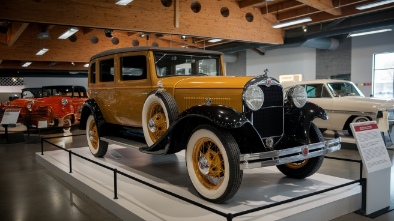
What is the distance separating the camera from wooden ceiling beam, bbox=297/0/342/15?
8.48 m

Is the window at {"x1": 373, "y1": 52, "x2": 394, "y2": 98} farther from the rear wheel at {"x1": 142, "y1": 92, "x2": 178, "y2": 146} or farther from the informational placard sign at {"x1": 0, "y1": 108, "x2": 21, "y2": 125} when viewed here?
the informational placard sign at {"x1": 0, "y1": 108, "x2": 21, "y2": 125}

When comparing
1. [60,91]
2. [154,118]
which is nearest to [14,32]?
[60,91]

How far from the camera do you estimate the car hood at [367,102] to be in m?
7.06

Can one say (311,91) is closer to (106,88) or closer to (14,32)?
(106,88)

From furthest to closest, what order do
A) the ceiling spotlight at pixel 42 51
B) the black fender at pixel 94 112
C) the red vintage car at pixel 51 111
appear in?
the ceiling spotlight at pixel 42 51
the red vintage car at pixel 51 111
the black fender at pixel 94 112

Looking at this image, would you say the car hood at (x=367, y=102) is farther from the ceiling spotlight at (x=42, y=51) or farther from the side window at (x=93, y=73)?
the ceiling spotlight at (x=42, y=51)

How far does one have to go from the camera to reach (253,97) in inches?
129

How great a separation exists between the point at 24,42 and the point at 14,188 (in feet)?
30.2

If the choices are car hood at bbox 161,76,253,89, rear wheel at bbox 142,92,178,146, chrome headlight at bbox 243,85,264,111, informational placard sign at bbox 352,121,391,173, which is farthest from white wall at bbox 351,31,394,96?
rear wheel at bbox 142,92,178,146

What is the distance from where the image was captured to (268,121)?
140 inches

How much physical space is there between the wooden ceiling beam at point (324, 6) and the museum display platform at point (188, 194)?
18.3 ft

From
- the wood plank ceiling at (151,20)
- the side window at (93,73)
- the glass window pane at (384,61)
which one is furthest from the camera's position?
the glass window pane at (384,61)

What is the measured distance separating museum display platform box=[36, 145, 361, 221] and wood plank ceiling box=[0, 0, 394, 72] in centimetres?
370

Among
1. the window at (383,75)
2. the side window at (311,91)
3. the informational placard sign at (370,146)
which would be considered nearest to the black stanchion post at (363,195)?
the informational placard sign at (370,146)
